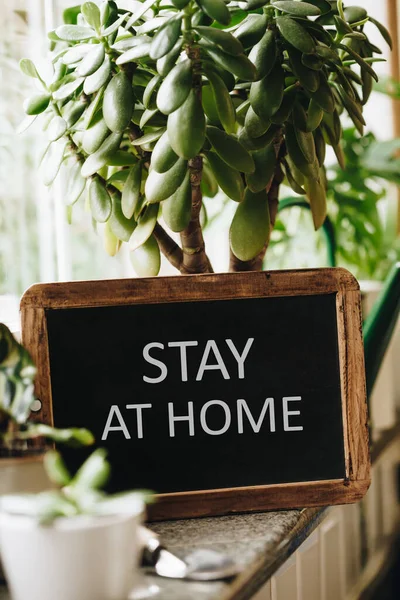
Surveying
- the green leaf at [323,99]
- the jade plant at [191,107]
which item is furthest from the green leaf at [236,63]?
the green leaf at [323,99]

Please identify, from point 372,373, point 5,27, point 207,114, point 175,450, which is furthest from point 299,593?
point 5,27

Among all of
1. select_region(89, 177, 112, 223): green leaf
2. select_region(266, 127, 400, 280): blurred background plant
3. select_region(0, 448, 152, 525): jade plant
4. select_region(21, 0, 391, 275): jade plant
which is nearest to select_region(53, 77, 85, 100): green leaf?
select_region(21, 0, 391, 275): jade plant

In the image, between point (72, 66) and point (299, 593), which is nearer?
point (72, 66)

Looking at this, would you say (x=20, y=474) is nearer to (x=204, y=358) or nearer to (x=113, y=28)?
(x=204, y=358)

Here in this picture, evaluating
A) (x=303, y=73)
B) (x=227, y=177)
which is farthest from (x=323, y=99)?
(x=227, y=177)

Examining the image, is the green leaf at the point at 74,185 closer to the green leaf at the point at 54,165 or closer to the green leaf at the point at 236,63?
the green leaf at the point at 54,165

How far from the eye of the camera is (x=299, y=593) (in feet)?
4.04

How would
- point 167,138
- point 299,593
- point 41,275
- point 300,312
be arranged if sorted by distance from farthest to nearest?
point 41,275 < point 299,593 < point 300,312 < point 167,138

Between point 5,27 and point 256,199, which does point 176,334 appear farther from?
point 5,27

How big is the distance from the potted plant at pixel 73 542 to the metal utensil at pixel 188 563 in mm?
67

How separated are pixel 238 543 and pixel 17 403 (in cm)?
27

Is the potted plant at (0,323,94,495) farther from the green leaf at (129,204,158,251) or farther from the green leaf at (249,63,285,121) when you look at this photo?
the green leaf at (249,63,285,121)

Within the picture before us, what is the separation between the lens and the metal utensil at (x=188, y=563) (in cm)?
66

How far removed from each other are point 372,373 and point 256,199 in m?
0.39
